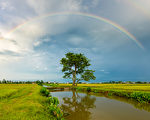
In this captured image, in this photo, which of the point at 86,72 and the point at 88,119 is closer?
the point at 88,119

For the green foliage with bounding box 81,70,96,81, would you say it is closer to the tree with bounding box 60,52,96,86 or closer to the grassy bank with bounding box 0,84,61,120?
the tree with bounding box 60,52,96,86

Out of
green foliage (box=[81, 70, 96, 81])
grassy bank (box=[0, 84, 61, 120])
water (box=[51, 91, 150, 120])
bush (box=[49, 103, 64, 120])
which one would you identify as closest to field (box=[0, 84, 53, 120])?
grassy bank (box=[0, 84, 61, 120])

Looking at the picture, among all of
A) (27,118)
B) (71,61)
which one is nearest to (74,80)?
(71,61)

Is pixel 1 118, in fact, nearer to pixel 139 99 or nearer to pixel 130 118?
pixel 130 118

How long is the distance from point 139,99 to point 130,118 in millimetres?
7673

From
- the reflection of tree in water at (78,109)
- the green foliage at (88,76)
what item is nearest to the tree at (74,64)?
the green foliage at (88,76)

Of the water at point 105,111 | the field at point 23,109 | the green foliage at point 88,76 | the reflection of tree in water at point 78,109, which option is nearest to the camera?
the field at point 23,109

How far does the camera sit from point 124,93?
18000 millimetres

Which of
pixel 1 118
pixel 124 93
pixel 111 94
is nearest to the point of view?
pixel 1 118

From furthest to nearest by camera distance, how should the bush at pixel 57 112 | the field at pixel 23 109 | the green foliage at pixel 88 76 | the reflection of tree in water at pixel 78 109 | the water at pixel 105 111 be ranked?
the green foliage at pixel 88 76
the water at pixel 105 111
the reflection of tree in water at pixel 78 109
the bush at pixel 57 112
the field at pixel 23 109

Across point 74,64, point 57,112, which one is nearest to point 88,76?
point 74,64

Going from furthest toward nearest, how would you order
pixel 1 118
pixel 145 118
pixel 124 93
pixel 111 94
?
pixel 111 94, pixel 124 93, pixel 145 118, pixel 1 118

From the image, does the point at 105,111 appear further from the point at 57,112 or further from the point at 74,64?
the point at 74,64

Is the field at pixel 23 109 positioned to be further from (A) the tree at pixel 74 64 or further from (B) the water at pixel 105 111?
(A) the tree at pixel 74 64
